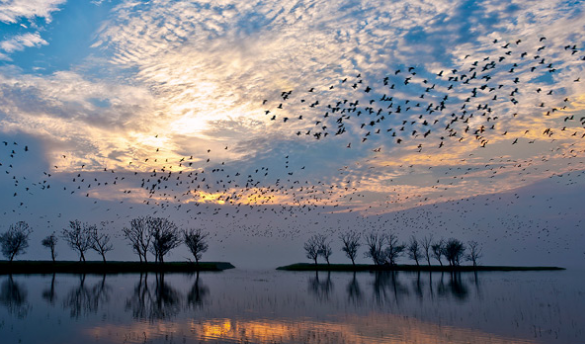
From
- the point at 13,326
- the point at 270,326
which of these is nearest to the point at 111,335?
the point at 13,326

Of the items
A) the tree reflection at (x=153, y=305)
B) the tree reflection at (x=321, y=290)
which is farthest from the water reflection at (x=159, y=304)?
the tree reflection at (x=321, y=290)

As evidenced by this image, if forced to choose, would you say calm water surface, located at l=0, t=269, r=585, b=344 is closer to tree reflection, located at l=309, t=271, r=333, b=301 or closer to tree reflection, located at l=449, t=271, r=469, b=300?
tree reflection, located at l=309, t=271, r=333, b=301

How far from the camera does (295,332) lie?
28.2m

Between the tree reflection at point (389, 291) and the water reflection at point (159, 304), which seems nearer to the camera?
the water reflection at point (159, 304)

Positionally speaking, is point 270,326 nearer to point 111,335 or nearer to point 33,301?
point 111,335

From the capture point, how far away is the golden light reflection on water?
25781 millimetres

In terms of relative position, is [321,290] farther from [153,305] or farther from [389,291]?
[153,305]

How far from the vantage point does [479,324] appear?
1268 inches

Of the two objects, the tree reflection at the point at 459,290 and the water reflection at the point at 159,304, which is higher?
the water reflection at the point at 159,304

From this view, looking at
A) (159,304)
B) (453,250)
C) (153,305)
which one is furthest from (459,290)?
(453,250)

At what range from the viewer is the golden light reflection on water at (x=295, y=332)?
25.8m

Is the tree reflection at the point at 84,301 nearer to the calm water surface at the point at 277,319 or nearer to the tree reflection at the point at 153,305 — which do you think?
the calm water surface at the point at 277,319

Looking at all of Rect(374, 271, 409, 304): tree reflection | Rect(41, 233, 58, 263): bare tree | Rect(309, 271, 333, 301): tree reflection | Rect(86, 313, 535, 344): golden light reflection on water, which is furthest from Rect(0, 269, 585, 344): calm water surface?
Rect(41, 233, 58, 263): bare tree

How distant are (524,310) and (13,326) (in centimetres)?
4409
